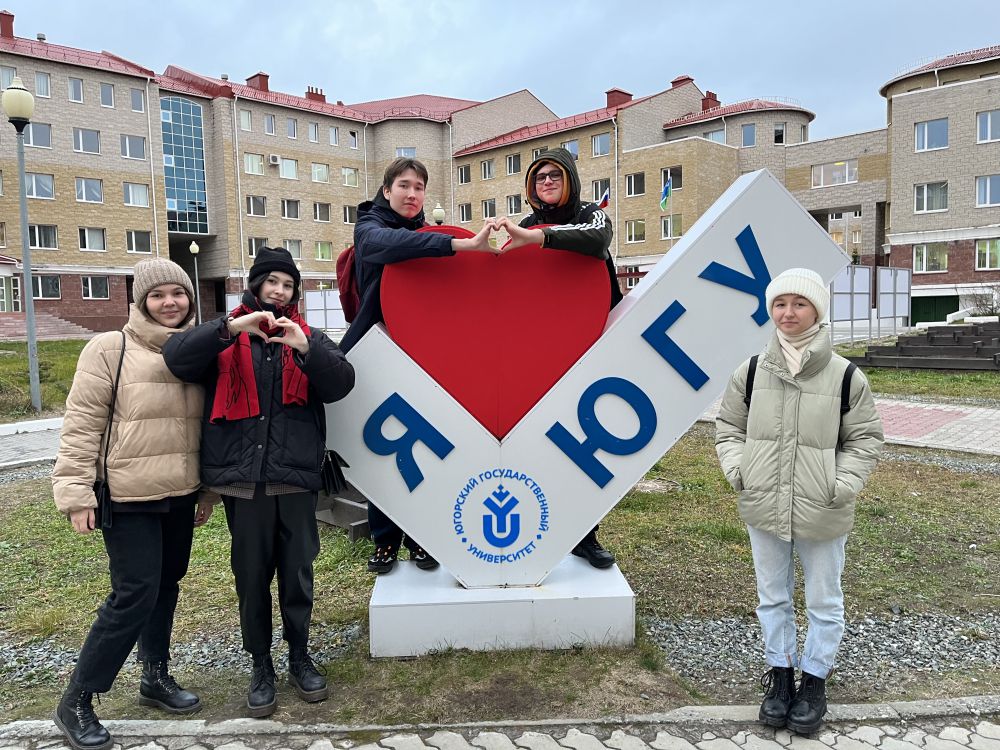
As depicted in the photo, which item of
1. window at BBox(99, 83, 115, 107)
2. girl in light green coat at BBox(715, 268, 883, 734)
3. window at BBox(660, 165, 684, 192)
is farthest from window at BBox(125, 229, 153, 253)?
girl in light green coat at BBox(715, 268, 883, 734)

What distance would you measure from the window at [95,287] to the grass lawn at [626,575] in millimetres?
34475

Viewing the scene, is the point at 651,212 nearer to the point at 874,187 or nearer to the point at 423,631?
the point at 874,187

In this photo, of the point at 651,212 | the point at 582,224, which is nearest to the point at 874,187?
the point at 651,212

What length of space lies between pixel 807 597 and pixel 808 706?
0.41m

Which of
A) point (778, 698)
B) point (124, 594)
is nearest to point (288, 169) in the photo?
point (124, 594)

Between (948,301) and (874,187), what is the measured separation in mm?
7556

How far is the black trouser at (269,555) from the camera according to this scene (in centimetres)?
286

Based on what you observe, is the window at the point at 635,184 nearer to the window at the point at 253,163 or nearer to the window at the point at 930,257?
the window at the point at 930,257

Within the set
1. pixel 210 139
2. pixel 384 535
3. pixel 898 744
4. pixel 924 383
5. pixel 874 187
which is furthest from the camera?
pixel 210 139

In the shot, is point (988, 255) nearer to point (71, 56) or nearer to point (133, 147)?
point (133, 147)

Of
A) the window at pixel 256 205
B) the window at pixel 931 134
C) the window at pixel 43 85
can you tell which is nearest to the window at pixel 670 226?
the window at pixel 931 134

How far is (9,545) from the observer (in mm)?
5449

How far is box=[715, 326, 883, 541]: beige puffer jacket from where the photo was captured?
2617 millimetres

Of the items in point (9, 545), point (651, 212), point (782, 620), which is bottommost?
point (9, 545)
